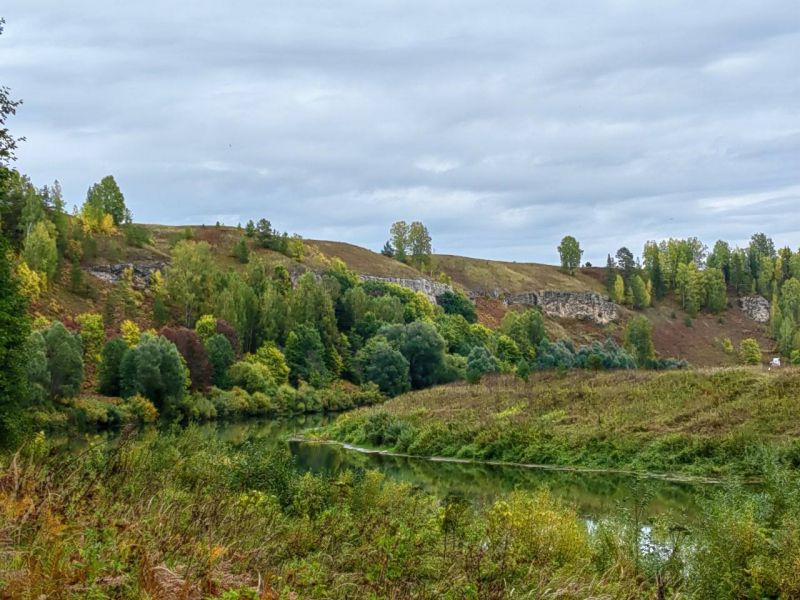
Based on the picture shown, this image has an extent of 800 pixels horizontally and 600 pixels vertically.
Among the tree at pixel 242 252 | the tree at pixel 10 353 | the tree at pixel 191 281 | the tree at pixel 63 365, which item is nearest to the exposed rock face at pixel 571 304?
the tree at pixel 242 252

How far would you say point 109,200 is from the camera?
106812 millimetres

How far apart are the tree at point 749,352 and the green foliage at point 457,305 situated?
143 feet

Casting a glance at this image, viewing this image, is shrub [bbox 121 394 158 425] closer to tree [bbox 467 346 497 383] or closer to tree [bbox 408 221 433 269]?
tree [bbox 467 346 497 383]

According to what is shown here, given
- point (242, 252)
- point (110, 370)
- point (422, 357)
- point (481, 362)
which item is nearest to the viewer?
point (110, 370)

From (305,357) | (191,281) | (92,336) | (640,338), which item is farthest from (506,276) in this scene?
(92,336)

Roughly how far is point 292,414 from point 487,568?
2427 inches

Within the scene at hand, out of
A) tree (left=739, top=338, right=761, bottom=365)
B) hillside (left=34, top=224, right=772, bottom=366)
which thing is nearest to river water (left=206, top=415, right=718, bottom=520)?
hillside (left=34, top=224, right=772, bottom=366)

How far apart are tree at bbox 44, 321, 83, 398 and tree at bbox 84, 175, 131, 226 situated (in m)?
54.4

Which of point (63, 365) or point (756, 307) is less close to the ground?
point (756, 307)

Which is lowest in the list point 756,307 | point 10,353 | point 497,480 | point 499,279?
point 497,480

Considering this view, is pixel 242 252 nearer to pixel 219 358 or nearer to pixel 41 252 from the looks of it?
pixel 41 252

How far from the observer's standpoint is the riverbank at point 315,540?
584 cm

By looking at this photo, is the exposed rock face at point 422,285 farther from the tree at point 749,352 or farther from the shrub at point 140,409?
the shrub at point 140,409

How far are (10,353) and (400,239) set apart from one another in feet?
431
